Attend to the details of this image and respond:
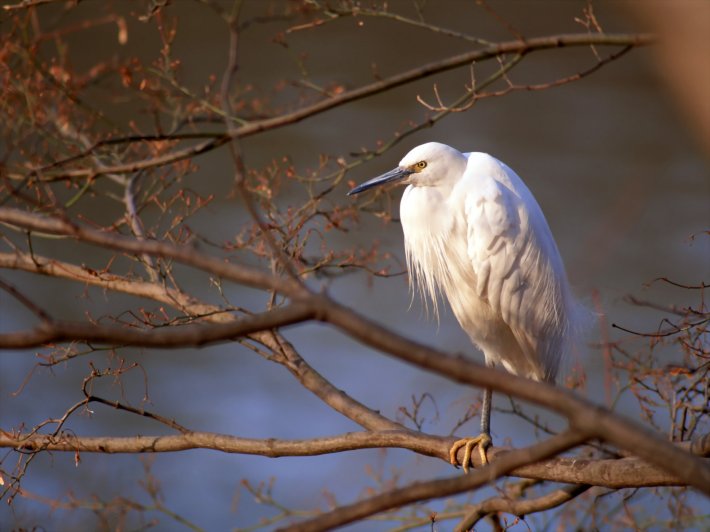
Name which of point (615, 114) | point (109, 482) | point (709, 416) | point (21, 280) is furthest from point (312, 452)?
point (615, 114)

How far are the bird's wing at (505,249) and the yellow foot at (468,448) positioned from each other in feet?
1.47

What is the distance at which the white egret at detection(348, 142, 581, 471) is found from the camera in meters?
2.63

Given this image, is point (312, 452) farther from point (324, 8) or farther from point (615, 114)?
point (615, 114)

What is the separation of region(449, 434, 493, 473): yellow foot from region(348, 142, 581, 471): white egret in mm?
192

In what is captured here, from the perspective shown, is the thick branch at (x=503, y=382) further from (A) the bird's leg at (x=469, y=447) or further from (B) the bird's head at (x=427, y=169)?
(B) the bird's head at (x=427, y=169)

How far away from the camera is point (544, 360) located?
2771mm

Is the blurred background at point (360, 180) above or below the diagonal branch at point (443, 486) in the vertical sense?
above

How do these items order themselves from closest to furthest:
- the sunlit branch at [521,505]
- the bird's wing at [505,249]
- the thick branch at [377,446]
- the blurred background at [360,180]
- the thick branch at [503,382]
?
the thick branch at [503,382], the thick branch at [377,446], the sunlit branch at [521,505], the bird's wing at [505,249], the blurred background at [360,180]

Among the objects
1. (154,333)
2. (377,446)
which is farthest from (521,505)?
(154,333)

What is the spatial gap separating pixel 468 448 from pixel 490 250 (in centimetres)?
59

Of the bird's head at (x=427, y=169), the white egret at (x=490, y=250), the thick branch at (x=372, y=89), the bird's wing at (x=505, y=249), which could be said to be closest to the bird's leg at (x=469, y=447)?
the white egret at (x=490, y=250)

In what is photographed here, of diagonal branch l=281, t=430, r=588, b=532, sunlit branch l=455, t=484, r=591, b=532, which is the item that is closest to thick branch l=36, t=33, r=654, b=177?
diagonal branch l=281, t=430, r=588, b=532

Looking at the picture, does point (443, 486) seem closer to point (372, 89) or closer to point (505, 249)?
point (372, 89)

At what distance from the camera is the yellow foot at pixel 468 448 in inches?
86.8
